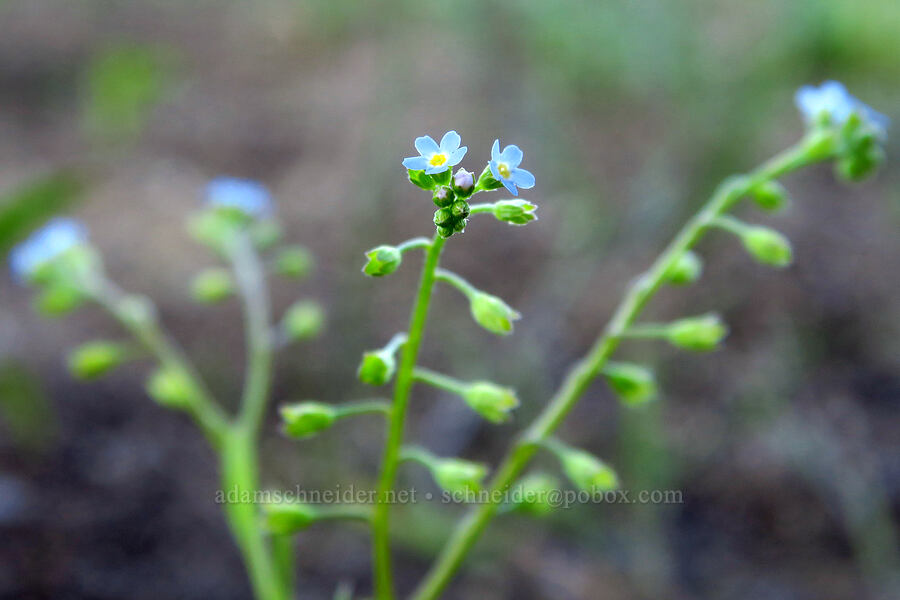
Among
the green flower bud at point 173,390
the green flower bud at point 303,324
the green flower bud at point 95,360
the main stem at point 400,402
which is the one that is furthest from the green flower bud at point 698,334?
the green flower bud at point 95,360

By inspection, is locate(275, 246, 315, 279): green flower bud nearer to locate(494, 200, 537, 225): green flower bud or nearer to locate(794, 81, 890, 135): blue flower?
locate(494, 200, 537, 225): green flower bud

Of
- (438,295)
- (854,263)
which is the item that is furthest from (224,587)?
(854,263)

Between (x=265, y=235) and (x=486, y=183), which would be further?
(x=265, y=235)

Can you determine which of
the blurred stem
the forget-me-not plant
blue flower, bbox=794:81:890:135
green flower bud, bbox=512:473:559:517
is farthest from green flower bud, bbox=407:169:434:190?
blue flower, bbox=794:81:890:135

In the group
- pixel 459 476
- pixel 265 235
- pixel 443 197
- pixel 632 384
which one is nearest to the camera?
pixel 443 197

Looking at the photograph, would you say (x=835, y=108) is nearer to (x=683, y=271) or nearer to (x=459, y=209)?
(x=683, y=271)

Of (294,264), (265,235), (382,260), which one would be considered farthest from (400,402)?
(265,235)
